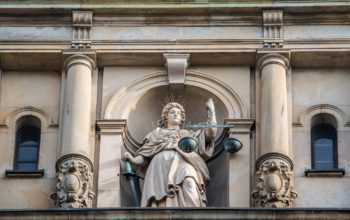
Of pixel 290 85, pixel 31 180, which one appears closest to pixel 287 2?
pixel 290 85

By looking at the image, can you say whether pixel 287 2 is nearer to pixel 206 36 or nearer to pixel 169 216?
pixel 206 36

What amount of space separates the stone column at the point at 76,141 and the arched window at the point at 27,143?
631 mm

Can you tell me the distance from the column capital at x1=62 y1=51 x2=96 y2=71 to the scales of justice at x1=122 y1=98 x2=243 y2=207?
4.84 ft

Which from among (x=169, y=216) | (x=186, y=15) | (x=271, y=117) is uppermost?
(x=186, y=15)

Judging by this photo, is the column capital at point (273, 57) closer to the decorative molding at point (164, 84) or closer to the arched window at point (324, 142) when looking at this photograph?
the decorative molding at point (164, 84)

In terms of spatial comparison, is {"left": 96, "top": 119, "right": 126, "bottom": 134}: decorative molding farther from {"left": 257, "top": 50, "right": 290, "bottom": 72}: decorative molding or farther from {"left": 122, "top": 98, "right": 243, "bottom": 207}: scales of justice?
{"left": 257, "top": 50, "right": 290, "bottom": 72}: decorative molding

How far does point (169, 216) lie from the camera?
24719mm

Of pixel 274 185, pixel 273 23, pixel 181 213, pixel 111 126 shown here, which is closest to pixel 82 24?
pixel 111 126

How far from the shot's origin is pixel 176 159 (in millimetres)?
27000

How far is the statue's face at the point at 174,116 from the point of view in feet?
91.6

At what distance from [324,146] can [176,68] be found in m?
2.81

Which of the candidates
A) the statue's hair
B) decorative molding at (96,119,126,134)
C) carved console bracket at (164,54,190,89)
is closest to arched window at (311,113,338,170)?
the statue's hair

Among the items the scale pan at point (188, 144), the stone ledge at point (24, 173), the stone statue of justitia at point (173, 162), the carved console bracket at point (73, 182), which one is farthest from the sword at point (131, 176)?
the stone ledge at point (24, 173)

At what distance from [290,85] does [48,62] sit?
410 cm
